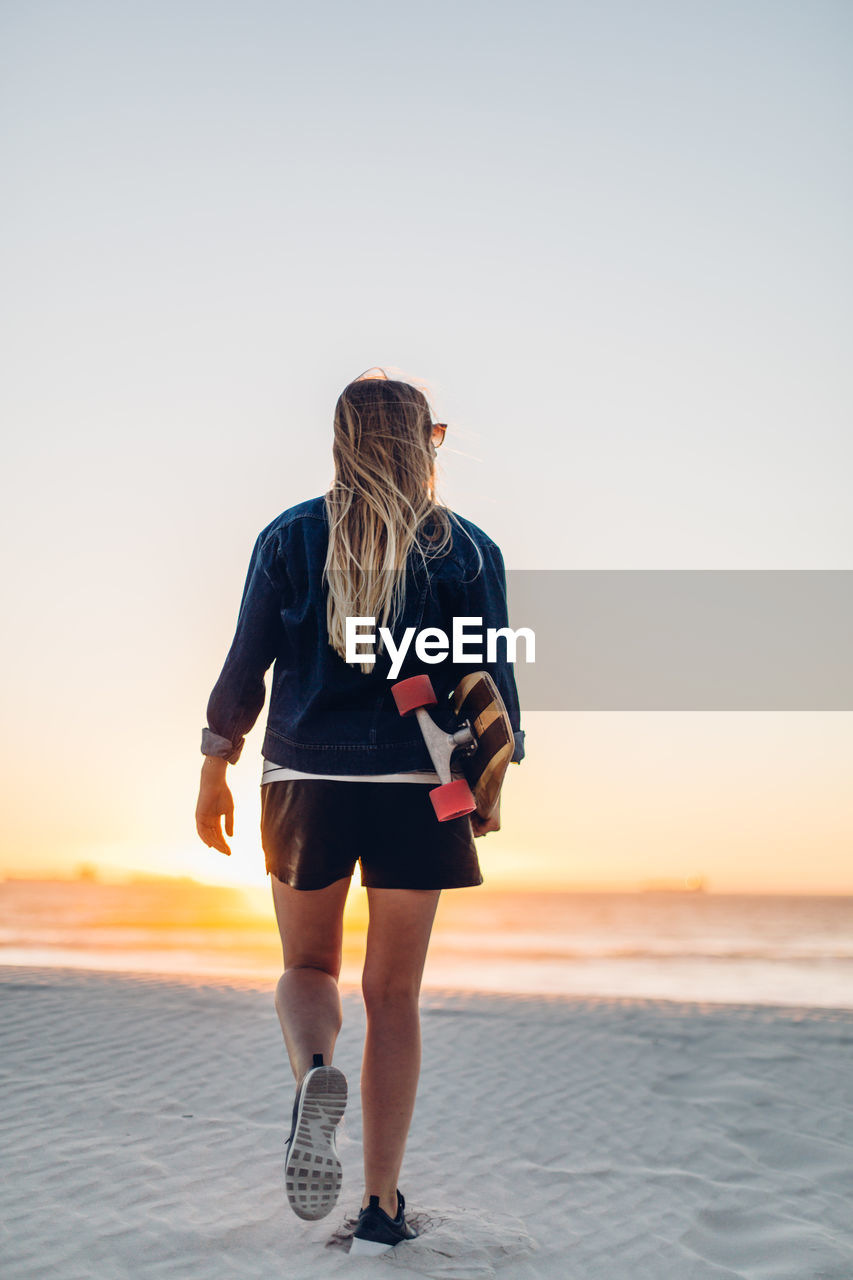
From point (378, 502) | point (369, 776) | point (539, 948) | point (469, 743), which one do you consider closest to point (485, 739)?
point (469, 743)

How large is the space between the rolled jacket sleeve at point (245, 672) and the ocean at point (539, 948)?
10.5ft

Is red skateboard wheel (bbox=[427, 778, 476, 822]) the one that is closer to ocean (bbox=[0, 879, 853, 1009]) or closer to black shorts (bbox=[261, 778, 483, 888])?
black shorts (bbox=[261, 778, 483, 888])

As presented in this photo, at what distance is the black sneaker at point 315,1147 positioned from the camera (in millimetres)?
1743

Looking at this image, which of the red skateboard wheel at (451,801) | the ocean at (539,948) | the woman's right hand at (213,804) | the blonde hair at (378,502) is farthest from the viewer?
the ocean at (539,948)

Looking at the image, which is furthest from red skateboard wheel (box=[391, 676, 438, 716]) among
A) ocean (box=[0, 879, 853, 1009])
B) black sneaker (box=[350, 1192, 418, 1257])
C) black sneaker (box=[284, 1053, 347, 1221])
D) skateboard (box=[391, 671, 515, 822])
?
ocean (box=[0, 879, 853, 1009])

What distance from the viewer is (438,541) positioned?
7.06 ft

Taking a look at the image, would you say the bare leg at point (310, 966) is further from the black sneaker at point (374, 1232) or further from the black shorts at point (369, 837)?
the black sneaker at point (374, 1232)

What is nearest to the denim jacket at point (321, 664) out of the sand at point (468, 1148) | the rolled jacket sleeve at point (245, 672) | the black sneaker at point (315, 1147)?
the rolled jacket sleeve at point (245, 672)

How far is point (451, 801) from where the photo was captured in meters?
1.92

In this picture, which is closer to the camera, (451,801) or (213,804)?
(451,801)

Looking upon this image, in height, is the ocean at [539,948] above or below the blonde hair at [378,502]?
below

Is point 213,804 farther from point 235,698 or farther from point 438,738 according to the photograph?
point 438,738

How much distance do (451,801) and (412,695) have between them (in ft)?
0.80

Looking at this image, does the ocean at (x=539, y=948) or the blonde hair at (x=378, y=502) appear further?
the ocean at (x=539, y=948)
